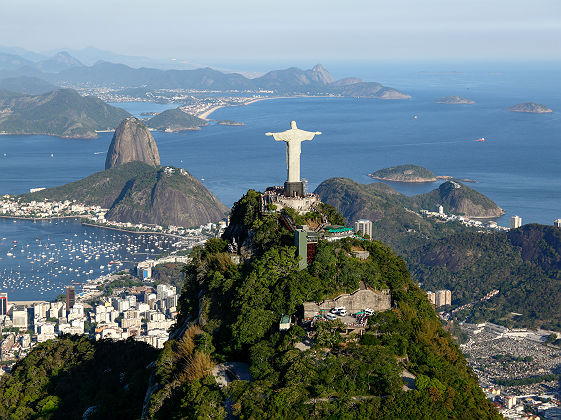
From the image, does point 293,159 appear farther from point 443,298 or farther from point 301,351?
point 443,298

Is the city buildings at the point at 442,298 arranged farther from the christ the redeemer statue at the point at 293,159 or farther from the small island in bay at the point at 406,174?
the small island in bay at the point at 406,174

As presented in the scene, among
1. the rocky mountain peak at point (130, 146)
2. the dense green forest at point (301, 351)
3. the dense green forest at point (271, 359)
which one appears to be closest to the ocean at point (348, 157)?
the rocky mountain peak at point (130, 146)

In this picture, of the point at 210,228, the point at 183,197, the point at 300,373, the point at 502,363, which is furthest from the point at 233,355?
the point at 183,197

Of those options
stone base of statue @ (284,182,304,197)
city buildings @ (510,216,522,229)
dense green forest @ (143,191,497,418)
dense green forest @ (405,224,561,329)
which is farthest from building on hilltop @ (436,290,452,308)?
dense green forest @ (143,191,497,418)

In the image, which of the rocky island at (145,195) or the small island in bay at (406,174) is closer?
the rocky island at (145,195)

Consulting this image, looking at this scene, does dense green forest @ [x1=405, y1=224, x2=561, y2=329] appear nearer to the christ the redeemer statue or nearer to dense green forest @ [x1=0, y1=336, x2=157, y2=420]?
the christ the redeemer statue
